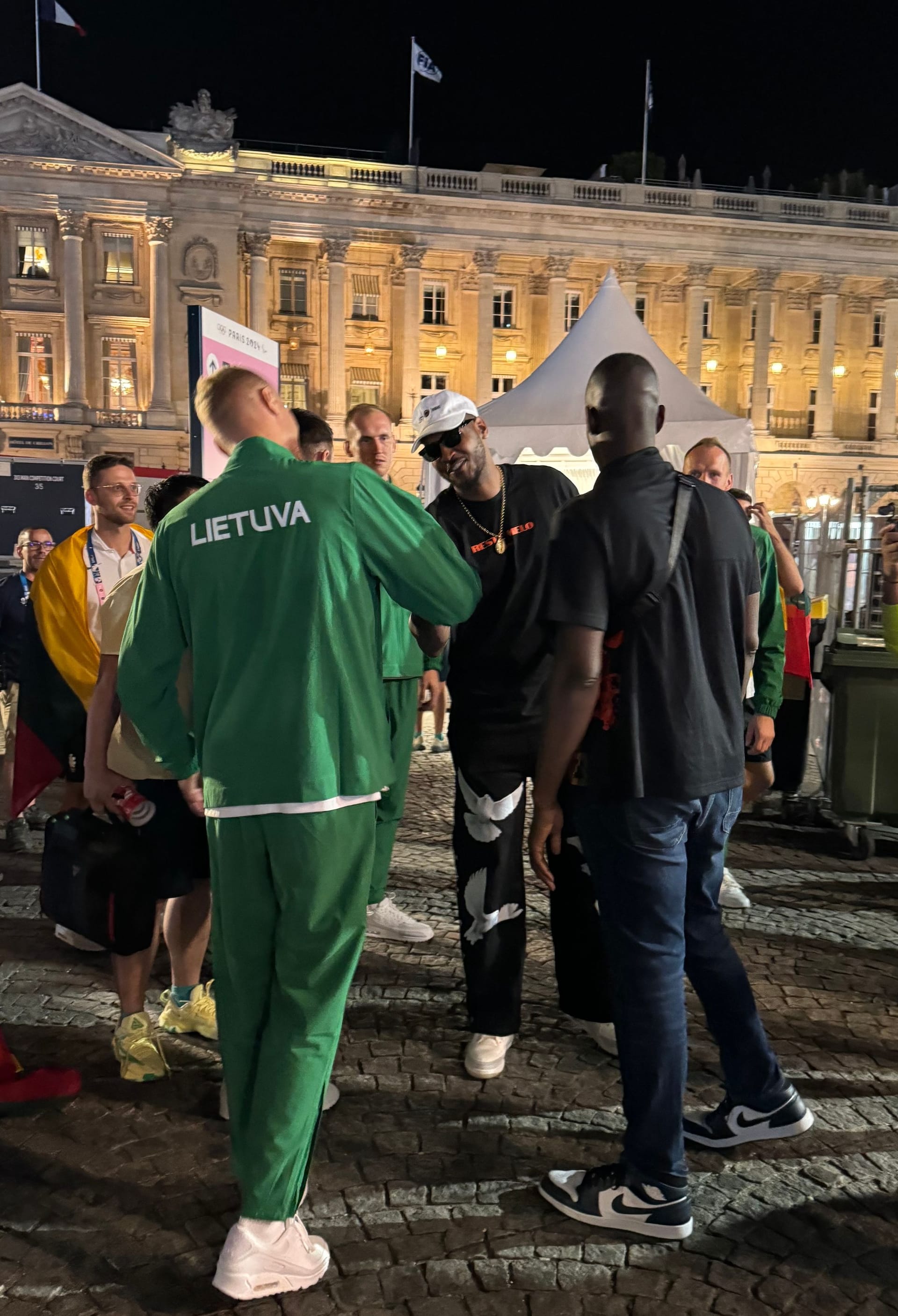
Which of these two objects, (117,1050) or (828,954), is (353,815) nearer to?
(117,1050)

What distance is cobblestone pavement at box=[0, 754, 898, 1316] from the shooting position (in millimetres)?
2189

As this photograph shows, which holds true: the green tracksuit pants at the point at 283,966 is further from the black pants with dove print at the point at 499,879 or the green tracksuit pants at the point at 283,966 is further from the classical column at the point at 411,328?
the classical column at the point at 411,328

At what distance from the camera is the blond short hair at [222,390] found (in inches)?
87.5

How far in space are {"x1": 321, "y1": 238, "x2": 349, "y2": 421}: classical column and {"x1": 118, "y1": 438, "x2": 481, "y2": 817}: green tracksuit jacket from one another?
146 feet

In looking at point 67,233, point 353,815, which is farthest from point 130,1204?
point 67,233

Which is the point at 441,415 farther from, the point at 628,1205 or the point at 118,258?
the point at 118,258

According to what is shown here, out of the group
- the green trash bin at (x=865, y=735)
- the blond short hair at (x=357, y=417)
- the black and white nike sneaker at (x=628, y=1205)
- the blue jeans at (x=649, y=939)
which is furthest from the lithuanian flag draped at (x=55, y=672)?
the green trash bin at (x=865, y=735)

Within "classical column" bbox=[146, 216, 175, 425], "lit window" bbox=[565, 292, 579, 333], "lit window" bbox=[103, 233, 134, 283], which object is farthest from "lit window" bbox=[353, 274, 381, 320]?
"lit window" bbox=[103, 233, 134, 283]

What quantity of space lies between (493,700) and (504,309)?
49427mm

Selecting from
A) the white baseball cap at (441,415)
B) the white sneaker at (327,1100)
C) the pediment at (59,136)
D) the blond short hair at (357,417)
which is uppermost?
the pediment at (59,136)

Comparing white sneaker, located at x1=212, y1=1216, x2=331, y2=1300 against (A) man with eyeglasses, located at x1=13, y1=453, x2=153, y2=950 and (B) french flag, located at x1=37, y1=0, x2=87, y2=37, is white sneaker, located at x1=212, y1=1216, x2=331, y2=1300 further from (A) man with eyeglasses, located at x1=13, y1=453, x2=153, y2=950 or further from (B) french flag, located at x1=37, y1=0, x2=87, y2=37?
(B) french flag, located at x1=37, y1=0, x2=87, y2=37

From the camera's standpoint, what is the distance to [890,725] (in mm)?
5945

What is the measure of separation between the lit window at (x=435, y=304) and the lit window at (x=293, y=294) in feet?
19.3

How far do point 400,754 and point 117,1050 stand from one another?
162cm
